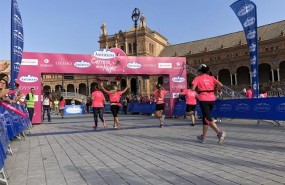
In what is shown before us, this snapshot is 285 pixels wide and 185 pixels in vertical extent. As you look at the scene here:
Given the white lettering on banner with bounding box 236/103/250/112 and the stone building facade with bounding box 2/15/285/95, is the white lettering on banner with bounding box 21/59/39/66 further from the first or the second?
the stone building facade with bounding box 2/15/285/95

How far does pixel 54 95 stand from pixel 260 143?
215 ft

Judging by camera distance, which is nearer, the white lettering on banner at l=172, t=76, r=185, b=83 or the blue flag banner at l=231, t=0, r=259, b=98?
the blue flag banner at l=231, t=0, r=259, b=98

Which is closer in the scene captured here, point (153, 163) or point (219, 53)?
point (153, 163)

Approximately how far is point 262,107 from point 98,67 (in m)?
9.54

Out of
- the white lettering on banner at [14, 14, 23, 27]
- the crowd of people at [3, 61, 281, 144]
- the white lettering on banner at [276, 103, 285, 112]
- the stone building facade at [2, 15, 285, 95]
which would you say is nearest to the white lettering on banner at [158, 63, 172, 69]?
the crowd of people at [3, 61, 281, 144]

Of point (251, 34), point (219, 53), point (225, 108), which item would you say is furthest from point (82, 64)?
point (219, 53)

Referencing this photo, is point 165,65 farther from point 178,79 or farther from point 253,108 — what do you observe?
point 253,108

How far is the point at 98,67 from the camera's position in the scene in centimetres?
1855

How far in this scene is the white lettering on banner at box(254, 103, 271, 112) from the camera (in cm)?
1230

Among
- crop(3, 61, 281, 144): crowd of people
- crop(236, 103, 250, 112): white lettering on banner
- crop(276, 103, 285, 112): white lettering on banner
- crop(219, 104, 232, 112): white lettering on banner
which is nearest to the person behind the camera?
crop(3, 61, 281, 144): crowd of people

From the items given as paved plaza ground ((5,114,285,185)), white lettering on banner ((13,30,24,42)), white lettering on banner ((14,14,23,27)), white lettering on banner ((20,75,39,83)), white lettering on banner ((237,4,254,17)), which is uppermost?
white lettering on banner ((237,4,254,17))

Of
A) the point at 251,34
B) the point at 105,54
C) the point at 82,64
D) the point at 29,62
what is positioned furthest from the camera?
the point at 105,54

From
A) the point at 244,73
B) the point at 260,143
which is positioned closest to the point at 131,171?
the point at 260,143

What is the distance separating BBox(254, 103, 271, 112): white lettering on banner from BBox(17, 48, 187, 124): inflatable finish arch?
25.8 ft
